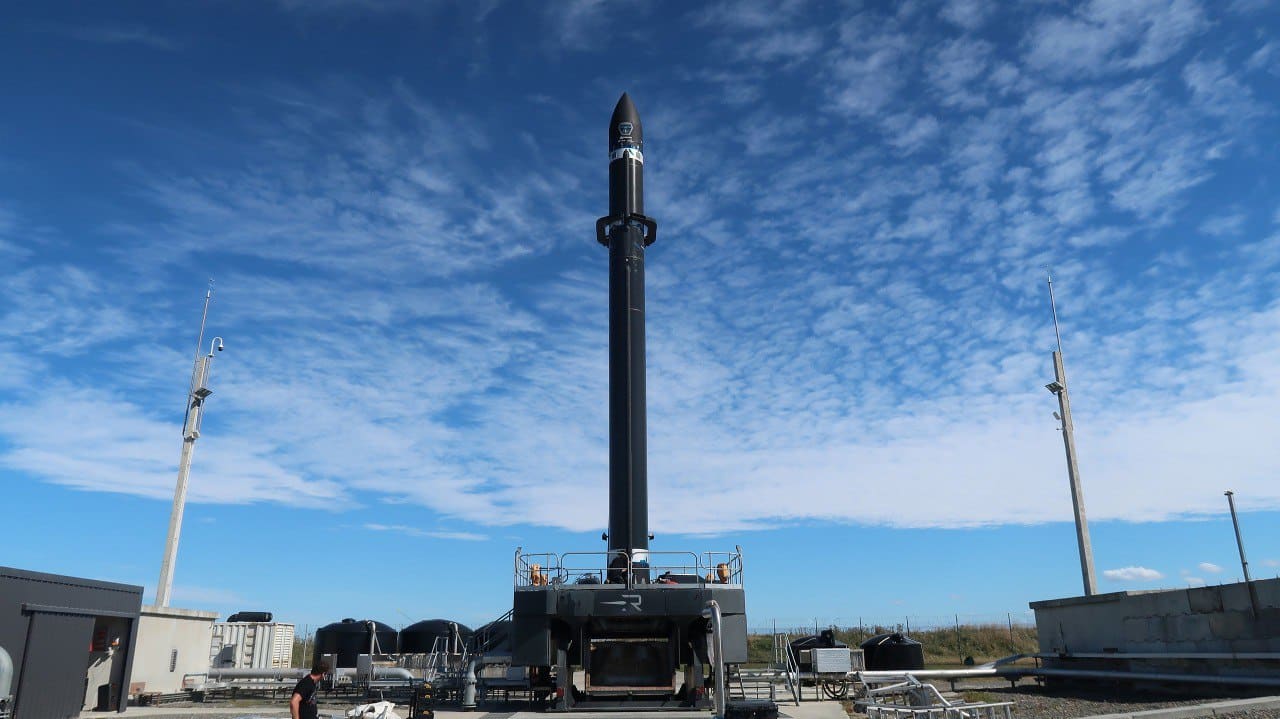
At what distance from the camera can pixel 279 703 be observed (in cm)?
2286

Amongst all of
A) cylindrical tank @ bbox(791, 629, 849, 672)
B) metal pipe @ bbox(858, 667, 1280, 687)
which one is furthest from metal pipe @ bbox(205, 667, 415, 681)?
metal pipe @ bbox(858, 667, 1280, 687)

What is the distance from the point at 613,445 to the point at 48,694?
13.4 metres

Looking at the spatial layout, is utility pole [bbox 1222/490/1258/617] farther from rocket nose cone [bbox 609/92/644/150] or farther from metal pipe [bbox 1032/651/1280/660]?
rocket nose cone [bbox 609/92/644/150]

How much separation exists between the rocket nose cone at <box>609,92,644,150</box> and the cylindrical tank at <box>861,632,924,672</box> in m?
17.8

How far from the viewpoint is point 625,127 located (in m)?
26.7

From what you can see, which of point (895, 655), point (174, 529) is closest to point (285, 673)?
point (174, 529)

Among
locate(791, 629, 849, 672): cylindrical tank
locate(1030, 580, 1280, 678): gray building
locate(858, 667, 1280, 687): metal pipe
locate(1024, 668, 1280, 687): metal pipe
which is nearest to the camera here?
locate(1024, 668, 1280, 687): metal pipe

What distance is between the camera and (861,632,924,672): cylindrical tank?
27.6m

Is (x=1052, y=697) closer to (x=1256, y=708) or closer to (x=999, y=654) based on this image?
(x=1256, y=708)

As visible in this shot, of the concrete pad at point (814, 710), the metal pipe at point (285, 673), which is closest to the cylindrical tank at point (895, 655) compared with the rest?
the concrete pad at point (814, 710)

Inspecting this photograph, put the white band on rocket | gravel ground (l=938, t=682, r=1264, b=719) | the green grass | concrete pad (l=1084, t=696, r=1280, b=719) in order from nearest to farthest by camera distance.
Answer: concrete pad (l=1084, t=696, r=1280, b=719) < gravel ground (l=938, t=682, r=1264, b=719) < the white band on rocket < the green grass

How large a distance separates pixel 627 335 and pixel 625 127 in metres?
7.08

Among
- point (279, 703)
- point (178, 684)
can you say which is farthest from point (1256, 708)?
point (178, 684)

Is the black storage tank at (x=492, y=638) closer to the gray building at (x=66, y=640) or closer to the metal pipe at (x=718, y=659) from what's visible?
the metal pipe at (x=718, y=659)
